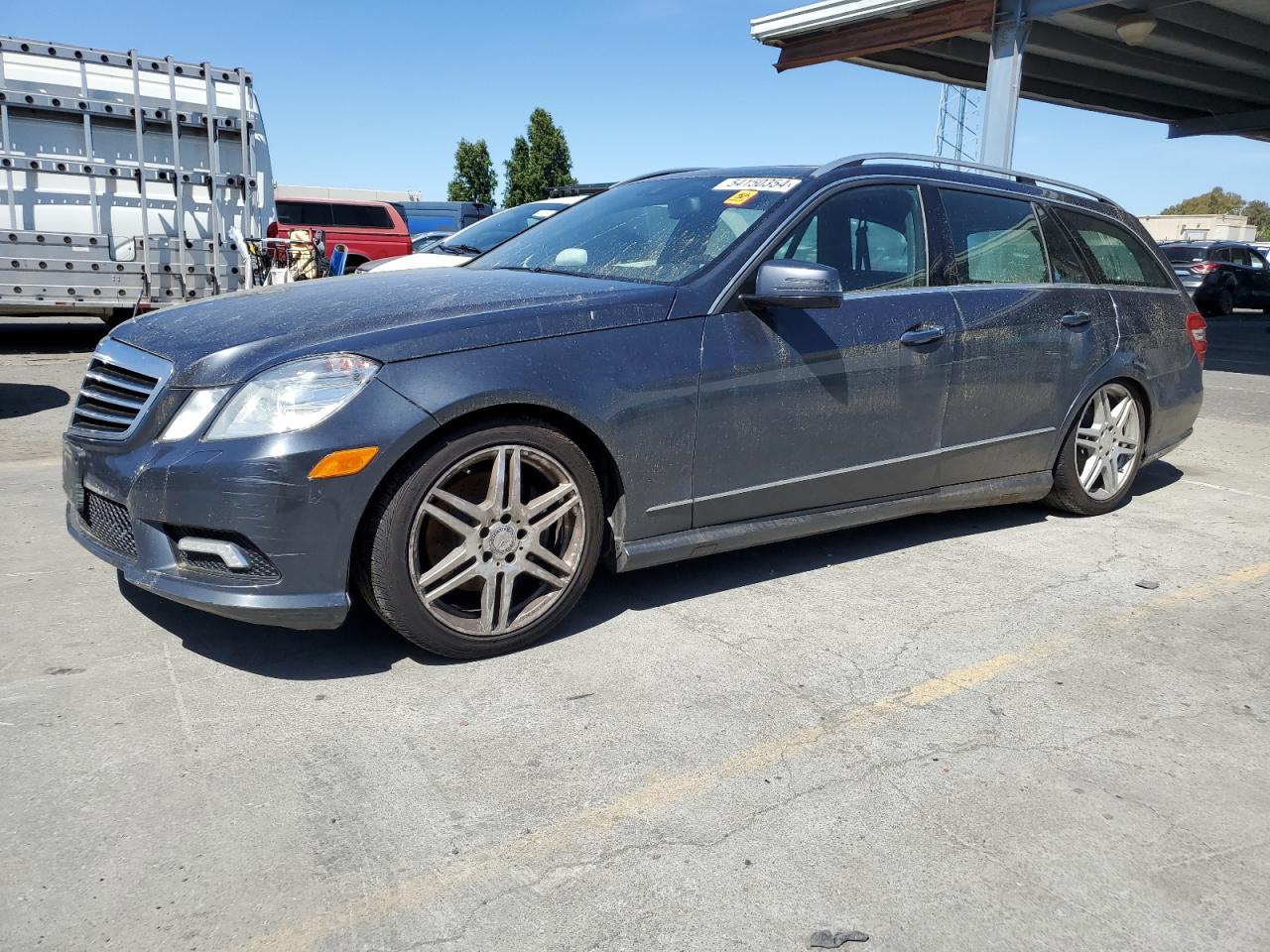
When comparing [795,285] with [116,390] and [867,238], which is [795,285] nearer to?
[867,238]

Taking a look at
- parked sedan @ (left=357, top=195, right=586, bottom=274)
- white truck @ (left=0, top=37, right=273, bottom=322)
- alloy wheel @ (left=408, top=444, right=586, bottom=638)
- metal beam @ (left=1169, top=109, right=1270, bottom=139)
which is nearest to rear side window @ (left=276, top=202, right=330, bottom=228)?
white truck @ (left=0, top=37, right=273, bottom=322)

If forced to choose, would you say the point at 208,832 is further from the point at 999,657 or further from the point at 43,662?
the point at 999,657

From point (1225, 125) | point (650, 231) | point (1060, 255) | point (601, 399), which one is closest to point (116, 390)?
point (601, 399)

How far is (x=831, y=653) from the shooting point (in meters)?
3.52

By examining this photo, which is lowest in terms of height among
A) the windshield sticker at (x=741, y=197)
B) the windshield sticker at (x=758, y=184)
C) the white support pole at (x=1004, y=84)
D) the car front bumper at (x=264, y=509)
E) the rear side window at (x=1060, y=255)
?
the car front bumper at (x=264, y=509)

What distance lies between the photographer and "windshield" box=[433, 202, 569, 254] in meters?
9.03

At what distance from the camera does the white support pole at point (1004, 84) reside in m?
11.2

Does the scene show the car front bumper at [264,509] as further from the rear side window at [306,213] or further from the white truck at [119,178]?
the rear side window at [306,213]

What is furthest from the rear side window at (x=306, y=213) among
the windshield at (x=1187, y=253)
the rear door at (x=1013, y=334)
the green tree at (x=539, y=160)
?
the green tree at (x=539, y=160)

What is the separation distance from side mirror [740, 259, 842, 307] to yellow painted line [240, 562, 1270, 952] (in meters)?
1.37

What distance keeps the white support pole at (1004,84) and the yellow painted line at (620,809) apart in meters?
9.16

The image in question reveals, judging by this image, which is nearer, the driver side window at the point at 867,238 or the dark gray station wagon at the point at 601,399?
the dark gray station wagon at the point at 601,399

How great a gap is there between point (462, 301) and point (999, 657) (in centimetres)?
217

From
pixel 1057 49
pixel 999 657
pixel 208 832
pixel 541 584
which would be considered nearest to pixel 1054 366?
pixel 999 657
